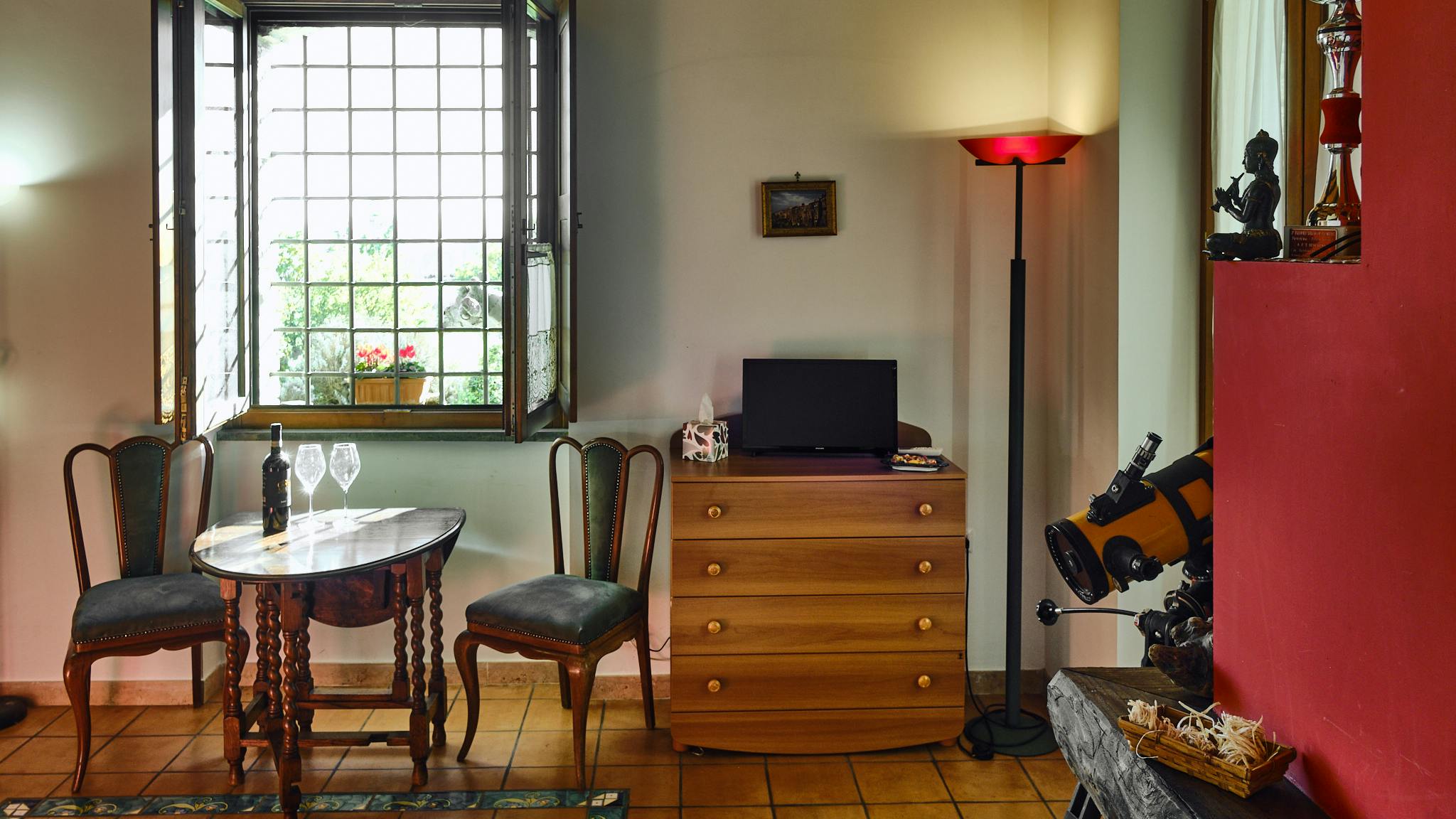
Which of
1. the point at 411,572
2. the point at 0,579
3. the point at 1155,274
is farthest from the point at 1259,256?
the point at 0,579

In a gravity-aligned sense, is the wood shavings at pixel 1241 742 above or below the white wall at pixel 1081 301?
below

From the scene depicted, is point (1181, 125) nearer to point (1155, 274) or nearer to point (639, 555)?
point (1155, 274)

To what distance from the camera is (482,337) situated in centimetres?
425

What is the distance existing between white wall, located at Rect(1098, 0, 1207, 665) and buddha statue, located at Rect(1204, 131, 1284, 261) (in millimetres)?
1559

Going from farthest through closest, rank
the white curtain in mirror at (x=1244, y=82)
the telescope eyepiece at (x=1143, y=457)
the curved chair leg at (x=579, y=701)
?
the curved chair leg at (x=579, y=701)
the white curtain in mirror at (x=1244, y=82)
the telescope eyepiece at (x=1143, y=457)

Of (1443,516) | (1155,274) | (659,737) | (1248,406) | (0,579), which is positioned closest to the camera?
(1443,516)

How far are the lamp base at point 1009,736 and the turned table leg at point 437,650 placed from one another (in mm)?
1734

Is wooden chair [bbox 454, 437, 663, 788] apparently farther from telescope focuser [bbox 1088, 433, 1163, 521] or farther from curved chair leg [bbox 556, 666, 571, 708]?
telescope focuser [bbox 1088, 433, 1163, 521]

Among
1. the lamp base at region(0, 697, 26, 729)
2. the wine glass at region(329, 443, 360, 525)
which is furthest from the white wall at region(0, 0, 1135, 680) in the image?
the wine glass at region(329, 443, 360, 525)

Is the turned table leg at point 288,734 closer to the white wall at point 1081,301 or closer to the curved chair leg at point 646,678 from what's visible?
the curved chair leg at point 646,678

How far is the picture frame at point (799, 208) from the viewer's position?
3.98 meters

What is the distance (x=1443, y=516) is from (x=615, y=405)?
3.06 meters

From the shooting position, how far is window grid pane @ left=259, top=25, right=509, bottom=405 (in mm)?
4125

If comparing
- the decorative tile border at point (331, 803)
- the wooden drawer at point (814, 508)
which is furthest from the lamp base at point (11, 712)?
the wooden drawer at point (814, 508)
